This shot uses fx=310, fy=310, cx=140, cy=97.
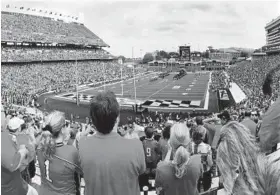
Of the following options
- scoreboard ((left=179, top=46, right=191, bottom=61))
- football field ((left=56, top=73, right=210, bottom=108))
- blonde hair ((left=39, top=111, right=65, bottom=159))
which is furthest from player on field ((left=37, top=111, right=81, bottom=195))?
scoreboard ((left=179, top=46, right=191, bottom=61))

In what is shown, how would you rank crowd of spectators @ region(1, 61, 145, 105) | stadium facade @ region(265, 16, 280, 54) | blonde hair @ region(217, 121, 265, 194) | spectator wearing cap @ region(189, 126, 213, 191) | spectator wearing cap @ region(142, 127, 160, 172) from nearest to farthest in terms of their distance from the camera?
blonde hair @ region(217, 121, 265, 194), spectator wearing cap @ region(189, 126, 213, 191), spectator wearing cap @ region(142, 127, 160, 172), crowd of spectators @ region(1, 61, 145, 105), stadium facade @ region(265, 16, 280, 54)

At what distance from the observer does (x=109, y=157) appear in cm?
242

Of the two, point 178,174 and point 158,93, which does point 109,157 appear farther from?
point 158,93

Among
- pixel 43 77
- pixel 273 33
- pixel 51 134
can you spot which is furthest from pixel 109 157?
pixel 273 33

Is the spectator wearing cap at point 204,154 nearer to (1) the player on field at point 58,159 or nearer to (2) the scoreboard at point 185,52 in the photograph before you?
(1) the player on field at point 58,159

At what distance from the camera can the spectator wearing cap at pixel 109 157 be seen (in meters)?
2.42

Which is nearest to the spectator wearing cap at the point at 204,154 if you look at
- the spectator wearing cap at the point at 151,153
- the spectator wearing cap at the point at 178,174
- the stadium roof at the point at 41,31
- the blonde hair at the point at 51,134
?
the spectator wearing cap at the point at 151,153

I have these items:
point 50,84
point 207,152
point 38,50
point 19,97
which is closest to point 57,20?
point 38,50

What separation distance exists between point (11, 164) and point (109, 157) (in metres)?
1.02

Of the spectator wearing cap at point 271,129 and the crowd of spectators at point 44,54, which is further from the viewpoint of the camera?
the crowd of spectators at point 44,54

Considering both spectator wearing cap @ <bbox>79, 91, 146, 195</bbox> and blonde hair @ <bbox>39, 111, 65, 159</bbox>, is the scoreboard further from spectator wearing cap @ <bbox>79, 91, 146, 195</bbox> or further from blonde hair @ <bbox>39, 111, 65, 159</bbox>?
spectator wearing cap @ <bbox>79, 91, 146, 195</bbox>

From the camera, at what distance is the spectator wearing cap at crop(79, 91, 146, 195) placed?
2422mm

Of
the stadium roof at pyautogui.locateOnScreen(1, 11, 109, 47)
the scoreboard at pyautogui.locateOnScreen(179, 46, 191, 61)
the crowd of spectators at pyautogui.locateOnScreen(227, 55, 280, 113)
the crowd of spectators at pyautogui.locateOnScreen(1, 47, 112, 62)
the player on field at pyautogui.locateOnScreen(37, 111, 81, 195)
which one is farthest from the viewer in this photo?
the scoreboard at pyautogui.locateOnScreen(179, 46, 191, 61)

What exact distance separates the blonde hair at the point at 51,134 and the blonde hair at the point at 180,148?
1.12m
